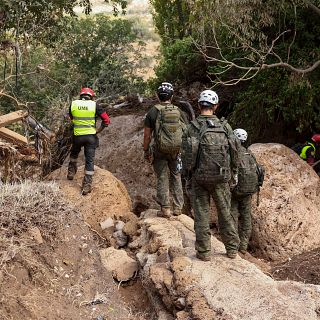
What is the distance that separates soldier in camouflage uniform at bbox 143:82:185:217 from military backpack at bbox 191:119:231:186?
1.82m

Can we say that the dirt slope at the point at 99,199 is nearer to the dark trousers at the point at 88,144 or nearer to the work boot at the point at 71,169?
the work boot at the point at 71,169

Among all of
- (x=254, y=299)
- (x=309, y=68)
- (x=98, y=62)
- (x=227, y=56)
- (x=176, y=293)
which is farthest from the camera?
(x=98, y=62)

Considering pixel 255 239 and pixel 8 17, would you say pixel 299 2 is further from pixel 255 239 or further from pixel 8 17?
pixel 8 17

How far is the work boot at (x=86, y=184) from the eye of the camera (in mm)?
8656

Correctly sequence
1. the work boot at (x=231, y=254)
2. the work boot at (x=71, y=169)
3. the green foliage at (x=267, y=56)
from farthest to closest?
the green foliage at (x=267, y=56) → the work boot at (x=71, y=169) → the work boot at (x=231, y=254)

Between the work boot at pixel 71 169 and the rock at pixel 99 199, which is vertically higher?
the work boot at pixel 71 169

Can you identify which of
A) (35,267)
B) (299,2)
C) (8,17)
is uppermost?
(299,2)

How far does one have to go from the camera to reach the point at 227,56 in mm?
12836

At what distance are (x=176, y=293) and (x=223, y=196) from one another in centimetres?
128

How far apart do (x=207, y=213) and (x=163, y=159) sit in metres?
2.09

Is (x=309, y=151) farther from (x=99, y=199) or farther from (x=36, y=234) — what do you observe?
(x=36, y=234)

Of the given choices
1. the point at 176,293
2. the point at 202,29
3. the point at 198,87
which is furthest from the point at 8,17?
the point at 176,293

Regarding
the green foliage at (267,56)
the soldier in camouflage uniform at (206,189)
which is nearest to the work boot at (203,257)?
the soldier in camouflage uniform at (206,189)

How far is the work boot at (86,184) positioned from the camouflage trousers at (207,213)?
120 inches
